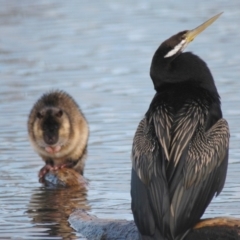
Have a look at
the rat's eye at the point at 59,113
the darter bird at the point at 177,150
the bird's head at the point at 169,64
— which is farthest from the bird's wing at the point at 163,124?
the rat's eye at the point at 59,113

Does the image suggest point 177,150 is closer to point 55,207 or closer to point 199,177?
point 199,177

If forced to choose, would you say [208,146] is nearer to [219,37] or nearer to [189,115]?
[189,115]

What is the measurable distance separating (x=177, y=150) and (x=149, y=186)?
37 centimetres

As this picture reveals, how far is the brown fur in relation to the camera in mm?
12938

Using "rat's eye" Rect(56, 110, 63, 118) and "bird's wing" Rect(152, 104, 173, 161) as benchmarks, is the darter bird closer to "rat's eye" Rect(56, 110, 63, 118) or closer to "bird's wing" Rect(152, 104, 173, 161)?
"bird's wing" Rect(152, 104, 173, 161)

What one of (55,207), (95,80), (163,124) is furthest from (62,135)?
(95,80)

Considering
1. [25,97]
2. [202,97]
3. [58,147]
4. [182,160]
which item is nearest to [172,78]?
[202,97]

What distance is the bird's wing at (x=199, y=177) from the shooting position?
8.60 meters

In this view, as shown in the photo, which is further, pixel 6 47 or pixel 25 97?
pixel 6 47

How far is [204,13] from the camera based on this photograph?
22891 mm

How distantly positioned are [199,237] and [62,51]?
1171 centimetres

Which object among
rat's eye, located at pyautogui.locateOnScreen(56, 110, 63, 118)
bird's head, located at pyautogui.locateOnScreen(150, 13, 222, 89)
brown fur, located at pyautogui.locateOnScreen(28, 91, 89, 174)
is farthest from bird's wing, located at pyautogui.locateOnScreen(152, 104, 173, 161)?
rat's eye, located at pyautogui.locateOnScreen(56, 110, 63, 118)

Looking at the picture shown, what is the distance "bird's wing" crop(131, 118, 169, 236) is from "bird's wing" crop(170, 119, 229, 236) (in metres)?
0.08

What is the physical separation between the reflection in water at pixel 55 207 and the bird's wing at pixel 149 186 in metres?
1.35
